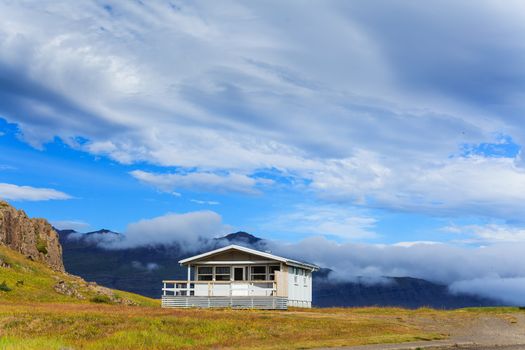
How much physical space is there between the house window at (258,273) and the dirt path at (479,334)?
16818mm

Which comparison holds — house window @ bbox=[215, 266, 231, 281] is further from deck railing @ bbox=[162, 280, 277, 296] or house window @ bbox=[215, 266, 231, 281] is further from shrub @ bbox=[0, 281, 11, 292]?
shrub @ bbox=[0, 281, 11, 292]

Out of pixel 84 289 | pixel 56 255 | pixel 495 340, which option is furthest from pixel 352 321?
pixel 56 255

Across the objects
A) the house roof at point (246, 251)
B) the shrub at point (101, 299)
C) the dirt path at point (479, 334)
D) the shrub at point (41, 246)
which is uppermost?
the shrub at point (41, 246)

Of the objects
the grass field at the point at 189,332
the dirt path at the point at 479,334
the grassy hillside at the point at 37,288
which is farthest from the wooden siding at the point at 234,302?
the grassy hillside at the point at 37,288

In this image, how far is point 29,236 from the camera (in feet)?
367

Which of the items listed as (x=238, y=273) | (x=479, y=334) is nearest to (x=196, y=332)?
(x=479, y=334)

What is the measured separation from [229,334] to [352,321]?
11.0 metres

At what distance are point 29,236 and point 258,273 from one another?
227 ft

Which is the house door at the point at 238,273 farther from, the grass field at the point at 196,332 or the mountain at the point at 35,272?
the mountain at the point at 35,272

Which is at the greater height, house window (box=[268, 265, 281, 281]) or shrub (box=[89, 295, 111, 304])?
house window (box=[268, 265, 281, 281])

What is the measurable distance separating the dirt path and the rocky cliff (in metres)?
76.9

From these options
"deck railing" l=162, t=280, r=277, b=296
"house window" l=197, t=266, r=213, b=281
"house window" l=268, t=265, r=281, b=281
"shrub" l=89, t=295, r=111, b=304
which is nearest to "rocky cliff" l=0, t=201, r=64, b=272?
"shrub" l=89, t=295, r=111, b=304

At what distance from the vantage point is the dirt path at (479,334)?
27.4 meters

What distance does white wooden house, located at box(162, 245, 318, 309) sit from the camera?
164 ft
